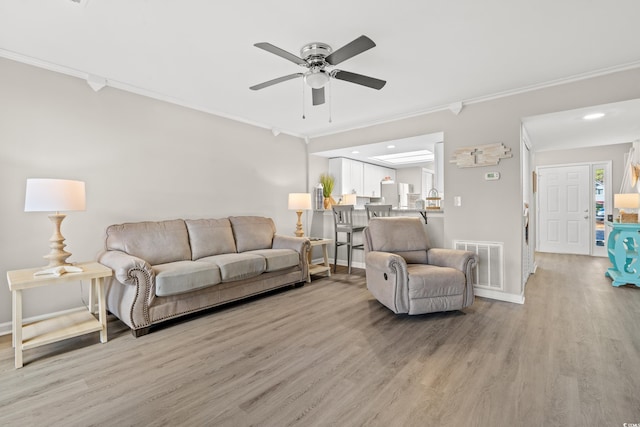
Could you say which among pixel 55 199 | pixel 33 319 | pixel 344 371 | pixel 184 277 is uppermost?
pixel 55 199

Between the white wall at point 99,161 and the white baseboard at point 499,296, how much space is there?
346 cm

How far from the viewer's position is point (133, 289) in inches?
102

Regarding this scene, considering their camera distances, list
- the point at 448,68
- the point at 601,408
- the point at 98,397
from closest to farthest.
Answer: the point at 601,408, the point at 98,397, the point at 448,68

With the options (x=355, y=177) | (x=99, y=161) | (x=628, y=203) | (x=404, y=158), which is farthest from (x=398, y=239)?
(x=404, y=158)

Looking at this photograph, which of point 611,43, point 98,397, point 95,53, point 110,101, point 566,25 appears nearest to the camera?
point 98,397

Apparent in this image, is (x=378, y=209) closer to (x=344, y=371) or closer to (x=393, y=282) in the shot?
(x=393, y=282)

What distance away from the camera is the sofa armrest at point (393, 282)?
9.69 feet

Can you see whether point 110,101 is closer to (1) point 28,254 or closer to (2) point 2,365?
(1) point 28,254

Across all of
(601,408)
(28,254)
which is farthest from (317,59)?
(28,254)

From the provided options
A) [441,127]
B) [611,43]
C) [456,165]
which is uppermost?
[611,43]

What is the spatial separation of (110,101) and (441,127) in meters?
4.02

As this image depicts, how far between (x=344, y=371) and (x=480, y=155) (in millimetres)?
3024

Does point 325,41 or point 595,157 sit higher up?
point 325,41

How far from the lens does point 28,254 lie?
2.77 metres
